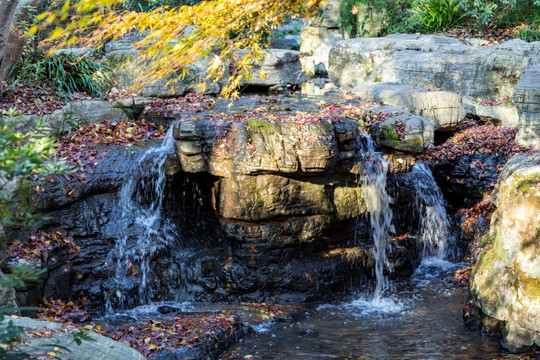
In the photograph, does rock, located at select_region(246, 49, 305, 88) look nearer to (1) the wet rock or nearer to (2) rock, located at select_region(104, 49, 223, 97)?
(2) rock, located at select_region(104, 49, 223, 97)

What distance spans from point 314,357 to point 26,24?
7.26 m

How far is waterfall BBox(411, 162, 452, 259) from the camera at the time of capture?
952 cm

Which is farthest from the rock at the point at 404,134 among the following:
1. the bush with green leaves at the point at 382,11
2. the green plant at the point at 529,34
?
the bush with green leaves at the point at 382,11

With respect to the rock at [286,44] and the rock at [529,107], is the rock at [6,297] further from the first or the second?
the rock at [286,44]

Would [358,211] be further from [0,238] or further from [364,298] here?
[0,238]

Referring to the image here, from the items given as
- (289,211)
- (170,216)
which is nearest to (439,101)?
(289,211)

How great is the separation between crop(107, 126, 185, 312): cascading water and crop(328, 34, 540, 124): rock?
19.1ft

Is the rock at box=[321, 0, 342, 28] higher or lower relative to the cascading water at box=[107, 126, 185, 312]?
higher

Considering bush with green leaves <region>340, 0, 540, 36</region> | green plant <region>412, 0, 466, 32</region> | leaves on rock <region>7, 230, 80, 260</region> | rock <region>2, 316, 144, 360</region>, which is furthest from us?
green plant <region>412, 0, 466, 32</region>

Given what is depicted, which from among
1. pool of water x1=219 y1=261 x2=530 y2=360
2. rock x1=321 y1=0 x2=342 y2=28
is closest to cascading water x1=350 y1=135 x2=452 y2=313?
pool of water x1=219 y1=261 x2=530 y2=360

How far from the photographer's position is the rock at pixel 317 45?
15633 mm

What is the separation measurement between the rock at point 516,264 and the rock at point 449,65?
5488mm

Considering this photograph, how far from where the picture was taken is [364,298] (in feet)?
27.1

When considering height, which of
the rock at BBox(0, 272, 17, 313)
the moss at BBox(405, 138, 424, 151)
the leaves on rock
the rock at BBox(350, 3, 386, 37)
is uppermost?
the rock at BBox(350, 3, 386, 37)
